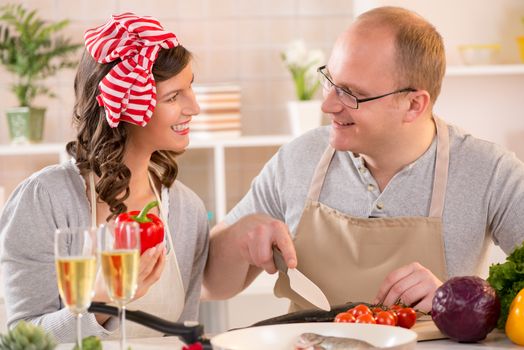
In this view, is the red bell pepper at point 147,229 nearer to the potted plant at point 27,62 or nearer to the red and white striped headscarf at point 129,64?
the red and white striped headscarf at point 129,64

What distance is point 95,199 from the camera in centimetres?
231

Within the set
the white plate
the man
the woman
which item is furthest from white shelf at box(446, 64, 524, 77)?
the white plate

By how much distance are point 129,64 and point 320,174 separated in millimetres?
687

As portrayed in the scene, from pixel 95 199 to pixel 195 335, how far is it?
945mm

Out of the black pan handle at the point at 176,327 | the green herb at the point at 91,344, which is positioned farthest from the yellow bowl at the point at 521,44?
the green herb at the point at 91,344

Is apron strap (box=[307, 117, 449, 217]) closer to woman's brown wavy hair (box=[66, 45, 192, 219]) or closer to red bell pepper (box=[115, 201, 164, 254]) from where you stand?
woman's brown wavy hair (box=[66, 45, 192, 219])

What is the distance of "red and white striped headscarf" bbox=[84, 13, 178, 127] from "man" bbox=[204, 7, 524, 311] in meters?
0.42

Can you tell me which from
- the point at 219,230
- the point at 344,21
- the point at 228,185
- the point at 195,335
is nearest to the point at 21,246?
the point at 219,230

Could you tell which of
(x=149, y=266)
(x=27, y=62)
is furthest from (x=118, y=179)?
(x=27, y=62)

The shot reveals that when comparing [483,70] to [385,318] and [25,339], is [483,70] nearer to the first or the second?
[385,318]

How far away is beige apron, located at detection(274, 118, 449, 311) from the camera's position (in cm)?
246

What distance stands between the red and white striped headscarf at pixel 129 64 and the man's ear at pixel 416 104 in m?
0.71

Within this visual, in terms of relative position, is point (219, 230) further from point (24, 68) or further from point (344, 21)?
point (344, 21)

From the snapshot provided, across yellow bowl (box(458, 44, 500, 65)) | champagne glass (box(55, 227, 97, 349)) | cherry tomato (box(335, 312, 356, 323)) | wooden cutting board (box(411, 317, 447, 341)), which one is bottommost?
wooden cutting board (box(411, 317, 447, 341))
